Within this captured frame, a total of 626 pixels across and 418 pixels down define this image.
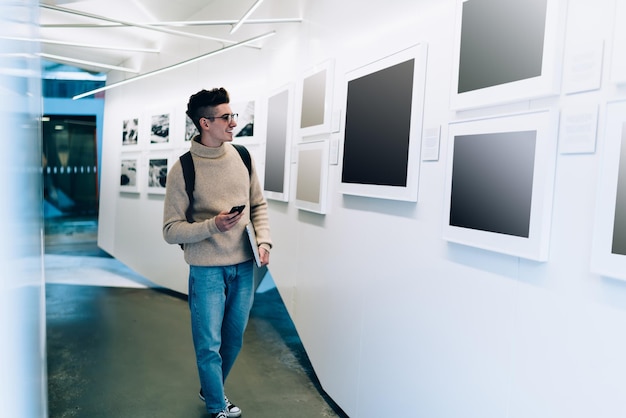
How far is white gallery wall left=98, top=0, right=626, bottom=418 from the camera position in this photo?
1.91m

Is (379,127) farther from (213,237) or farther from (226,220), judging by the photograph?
(213,237)

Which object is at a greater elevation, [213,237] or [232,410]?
[213,237]

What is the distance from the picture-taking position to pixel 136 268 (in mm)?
9453

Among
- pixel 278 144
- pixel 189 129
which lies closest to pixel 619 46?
pixel 278 144

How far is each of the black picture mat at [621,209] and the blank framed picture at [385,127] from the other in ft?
4.33

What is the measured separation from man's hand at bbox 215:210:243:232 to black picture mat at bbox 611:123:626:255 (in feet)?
6.82

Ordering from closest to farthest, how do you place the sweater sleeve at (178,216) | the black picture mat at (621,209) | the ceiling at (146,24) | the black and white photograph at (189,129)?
the black picture mat at (621,209) → the sweater sleeve at (178,216) → the ceiling at (146,24) → the black and white photograph at (189,129)

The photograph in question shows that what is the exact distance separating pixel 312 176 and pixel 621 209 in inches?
121

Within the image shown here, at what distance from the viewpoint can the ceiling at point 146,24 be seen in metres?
6.14

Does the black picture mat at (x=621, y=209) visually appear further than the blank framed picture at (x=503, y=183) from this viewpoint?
No

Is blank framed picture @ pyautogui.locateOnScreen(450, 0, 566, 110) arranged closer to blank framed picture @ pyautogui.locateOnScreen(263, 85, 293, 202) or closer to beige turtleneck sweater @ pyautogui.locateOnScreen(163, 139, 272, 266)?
beige turtleneck sweater @ pyautogui.locateOnScreen(163, 139, 272, 266)

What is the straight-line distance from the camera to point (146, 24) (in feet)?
21.0

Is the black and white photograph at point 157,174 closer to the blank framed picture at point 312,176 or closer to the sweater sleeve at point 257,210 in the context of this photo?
the blank framed picture at point 312,176

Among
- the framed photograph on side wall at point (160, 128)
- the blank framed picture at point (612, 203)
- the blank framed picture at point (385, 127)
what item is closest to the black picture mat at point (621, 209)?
the blank framed picture at point (612, 203)
